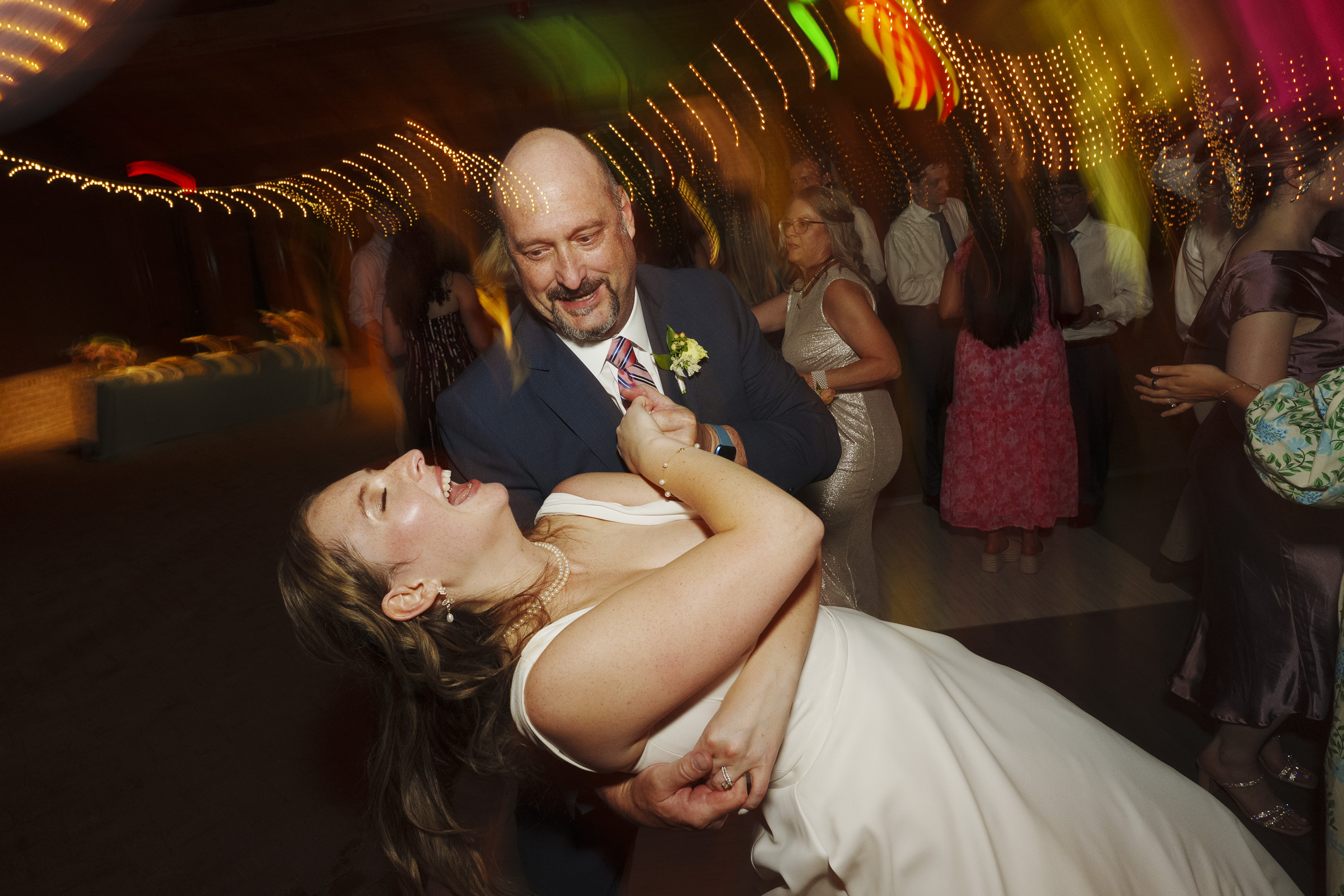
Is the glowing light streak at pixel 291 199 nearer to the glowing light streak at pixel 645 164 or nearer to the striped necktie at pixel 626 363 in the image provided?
the glowing light streak at pixel 645 164

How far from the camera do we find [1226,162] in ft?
6.27

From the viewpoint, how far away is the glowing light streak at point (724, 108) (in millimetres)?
5090

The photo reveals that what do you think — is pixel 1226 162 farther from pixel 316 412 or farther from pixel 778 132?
pixel 316 412

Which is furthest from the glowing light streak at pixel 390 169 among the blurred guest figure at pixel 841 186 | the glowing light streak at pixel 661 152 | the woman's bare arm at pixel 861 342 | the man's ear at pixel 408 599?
the glowing light streak at pixel 661 152

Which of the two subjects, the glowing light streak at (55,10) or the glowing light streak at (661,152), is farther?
the glowing light streak at (661,152)

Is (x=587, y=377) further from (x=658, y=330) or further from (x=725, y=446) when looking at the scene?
(x=725, y=446)

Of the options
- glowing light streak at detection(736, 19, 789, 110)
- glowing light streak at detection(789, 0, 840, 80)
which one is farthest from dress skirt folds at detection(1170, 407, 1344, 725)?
glowing light streak at detection(736, 19, 789, 110)

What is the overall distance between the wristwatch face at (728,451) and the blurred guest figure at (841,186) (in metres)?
1.99

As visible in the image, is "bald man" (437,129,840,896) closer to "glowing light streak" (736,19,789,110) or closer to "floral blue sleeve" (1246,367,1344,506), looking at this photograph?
"floral blue sleeve" (1246,367,1344,506)

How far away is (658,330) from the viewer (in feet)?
5.53

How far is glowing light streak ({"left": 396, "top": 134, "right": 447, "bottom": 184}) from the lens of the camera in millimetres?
2129

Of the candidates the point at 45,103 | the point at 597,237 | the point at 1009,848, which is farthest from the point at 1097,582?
the point at 45,103

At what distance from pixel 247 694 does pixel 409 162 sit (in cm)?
261

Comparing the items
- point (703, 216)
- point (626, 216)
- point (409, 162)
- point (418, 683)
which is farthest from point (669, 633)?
point (703, 216)
